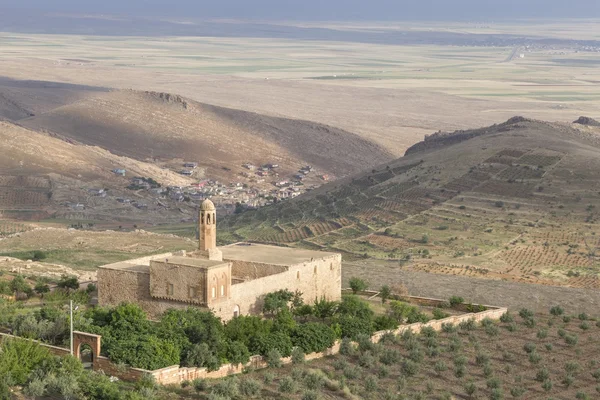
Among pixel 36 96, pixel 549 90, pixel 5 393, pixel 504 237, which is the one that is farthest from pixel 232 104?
pixel 5 393

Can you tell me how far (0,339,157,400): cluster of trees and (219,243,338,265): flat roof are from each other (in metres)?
9.42

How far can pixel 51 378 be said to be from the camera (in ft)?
90.9

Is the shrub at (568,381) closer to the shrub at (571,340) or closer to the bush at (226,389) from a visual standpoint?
the shrub at (571,340)

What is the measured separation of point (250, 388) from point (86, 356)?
16.1 feet

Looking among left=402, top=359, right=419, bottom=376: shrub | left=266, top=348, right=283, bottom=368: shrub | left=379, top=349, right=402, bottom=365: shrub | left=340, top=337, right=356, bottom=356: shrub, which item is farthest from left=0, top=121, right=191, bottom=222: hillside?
left=402, top=359, right=419, bottom=376: shrub

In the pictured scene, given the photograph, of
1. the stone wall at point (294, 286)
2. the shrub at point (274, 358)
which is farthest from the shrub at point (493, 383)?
the stone wall at point (294, 286)

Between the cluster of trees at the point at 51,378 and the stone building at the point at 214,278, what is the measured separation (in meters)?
5.29

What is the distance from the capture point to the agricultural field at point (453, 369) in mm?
29891

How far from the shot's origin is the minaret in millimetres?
35750

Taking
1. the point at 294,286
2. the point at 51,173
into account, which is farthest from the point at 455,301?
the point at 51,173

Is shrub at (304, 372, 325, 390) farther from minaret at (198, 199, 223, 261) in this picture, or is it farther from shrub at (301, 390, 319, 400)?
minaret at (198, 199, 223, 261)

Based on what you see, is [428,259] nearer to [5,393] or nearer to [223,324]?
[223,324]

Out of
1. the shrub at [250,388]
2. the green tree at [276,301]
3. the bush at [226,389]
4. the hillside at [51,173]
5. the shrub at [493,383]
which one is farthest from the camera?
the hillside at [51,173]

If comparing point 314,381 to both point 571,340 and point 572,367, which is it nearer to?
point 572,367
